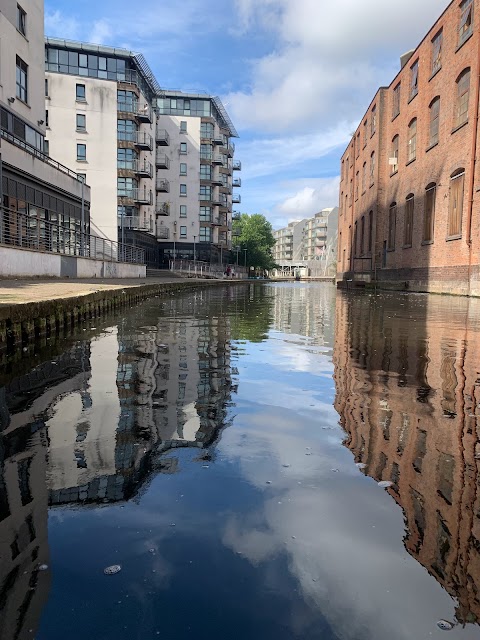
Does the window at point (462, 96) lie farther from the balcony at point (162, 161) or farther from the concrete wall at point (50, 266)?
the balcony at point (162, 161)

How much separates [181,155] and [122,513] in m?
66.0

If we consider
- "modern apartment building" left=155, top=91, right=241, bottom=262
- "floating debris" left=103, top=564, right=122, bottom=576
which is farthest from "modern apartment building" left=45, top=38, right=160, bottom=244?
"floating debris" left=103, top=564, right=122, bottom=576

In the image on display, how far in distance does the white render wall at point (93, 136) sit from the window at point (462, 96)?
107ft

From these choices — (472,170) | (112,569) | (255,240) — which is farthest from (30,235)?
(255,240)

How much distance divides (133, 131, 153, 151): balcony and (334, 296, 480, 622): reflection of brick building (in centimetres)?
4587

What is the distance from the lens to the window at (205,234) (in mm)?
65188

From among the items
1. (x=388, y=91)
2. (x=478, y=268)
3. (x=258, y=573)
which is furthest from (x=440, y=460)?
(x=388, y=91)

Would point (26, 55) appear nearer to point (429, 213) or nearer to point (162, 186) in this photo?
point (429, 213)

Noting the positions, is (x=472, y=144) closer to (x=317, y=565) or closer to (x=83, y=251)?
(x=83, y=251)

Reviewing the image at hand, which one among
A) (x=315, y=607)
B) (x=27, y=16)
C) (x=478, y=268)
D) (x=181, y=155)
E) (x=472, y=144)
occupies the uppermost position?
(x=181, y=155)

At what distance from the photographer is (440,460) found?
267 centimetres

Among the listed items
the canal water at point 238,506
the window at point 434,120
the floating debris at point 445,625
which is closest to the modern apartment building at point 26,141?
the canal water at point 238,506

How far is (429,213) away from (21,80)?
64.0ft

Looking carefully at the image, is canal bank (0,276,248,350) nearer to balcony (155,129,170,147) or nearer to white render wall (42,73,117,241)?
white render wall (42,73,117,241)
